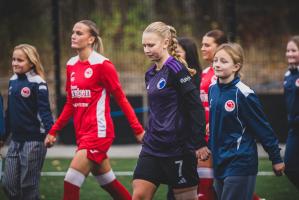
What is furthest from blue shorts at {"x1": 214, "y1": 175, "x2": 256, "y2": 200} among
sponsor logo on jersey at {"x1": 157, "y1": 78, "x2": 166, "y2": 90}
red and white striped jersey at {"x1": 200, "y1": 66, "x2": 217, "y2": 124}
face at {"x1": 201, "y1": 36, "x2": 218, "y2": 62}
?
face at {"x1": 201, "y1": 36, "x2": 218, "y2": 62}

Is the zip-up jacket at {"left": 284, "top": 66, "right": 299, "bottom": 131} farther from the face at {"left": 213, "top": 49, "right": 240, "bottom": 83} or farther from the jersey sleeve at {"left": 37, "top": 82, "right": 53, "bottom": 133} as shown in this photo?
the jersey sleeve at {"left": 37, "top": 82, "right": 53, "bottom": 133}

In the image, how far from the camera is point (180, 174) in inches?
251

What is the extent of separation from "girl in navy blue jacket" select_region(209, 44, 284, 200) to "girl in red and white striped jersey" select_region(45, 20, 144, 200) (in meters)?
1.25

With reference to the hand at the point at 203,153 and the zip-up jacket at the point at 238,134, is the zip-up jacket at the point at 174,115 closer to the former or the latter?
the hand at the point at 203,153

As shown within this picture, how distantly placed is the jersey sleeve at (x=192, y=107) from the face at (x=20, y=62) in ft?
6.77

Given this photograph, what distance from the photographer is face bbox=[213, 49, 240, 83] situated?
20.6 feet

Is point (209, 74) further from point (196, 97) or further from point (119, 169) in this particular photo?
point (119, 169)

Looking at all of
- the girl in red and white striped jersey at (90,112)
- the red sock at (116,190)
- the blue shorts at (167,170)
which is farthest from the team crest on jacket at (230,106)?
the red sock at (116,190)

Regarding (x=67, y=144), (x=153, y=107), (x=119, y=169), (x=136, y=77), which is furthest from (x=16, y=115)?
(x=136, y=77)

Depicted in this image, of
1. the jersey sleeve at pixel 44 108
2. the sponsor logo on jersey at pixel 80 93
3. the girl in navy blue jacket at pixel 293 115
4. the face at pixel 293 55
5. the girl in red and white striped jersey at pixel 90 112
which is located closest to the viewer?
the girl in red and white striped jersey at pixel 90 112

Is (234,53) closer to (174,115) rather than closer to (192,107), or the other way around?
(192,107)

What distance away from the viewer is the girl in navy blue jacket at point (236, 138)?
20.0ft

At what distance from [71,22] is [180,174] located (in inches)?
363

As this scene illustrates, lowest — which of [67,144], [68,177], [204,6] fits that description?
Result: [67,144]
